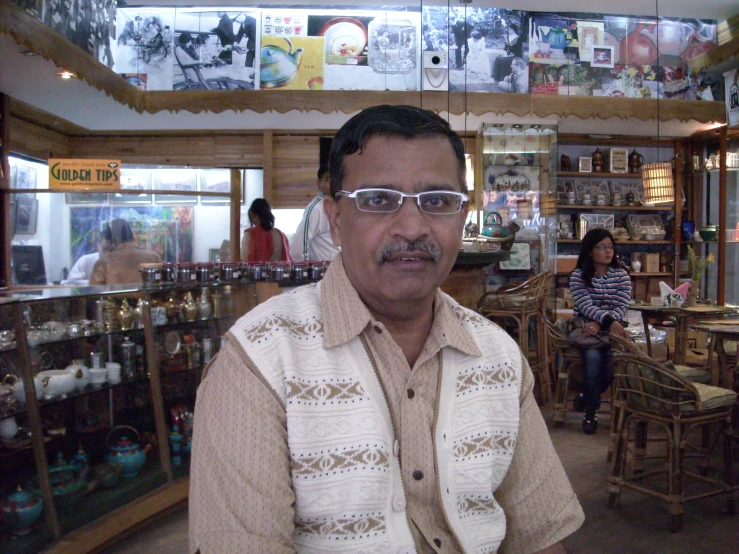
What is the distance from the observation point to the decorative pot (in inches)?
94.9

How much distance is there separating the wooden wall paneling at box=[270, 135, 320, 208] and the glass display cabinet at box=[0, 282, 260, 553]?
15.2ft

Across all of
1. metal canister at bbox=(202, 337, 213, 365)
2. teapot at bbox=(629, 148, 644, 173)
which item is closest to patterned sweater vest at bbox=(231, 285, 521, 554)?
metal canister at bbox=(202, 337, 213, 365)

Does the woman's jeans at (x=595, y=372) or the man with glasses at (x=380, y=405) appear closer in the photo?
the man with glasses at (x=380, y=405)

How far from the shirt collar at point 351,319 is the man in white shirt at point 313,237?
9.93 ft

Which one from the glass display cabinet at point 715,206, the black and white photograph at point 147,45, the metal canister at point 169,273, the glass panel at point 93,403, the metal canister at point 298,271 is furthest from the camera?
the glass display cabinet at point 715,206

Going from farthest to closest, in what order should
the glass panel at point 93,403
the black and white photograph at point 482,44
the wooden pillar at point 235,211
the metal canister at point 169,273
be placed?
the black and white photograph at point 482,44 < the wooden pillar at point 235,211 < the metal canister at point 169,273 < the glass panel at point 93,403

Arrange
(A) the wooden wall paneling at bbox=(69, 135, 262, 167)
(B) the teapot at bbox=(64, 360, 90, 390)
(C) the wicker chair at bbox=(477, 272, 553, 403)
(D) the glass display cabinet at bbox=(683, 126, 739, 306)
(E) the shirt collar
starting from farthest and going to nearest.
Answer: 1. (A) the wooden wall paneling at bbox=(69, 135, 262, 167)
2. (D) the glass display cabinet at bbox=(683, 126, 739, 306)
3. (C) the wicker chair at bbox=(477, 272, 553, 403)
4. (B) the teapot at bbox=(64, 360, 90, 390)
5. (E) the shirt collar

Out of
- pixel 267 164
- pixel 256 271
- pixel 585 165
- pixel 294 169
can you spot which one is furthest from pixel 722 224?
pixel 256 271

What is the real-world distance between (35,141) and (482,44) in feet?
18.3

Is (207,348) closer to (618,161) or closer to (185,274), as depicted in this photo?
(185,274)

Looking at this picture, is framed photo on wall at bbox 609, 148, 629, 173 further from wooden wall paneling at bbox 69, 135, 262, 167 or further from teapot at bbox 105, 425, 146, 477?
teapot at bbox 105, 425, 146, 477

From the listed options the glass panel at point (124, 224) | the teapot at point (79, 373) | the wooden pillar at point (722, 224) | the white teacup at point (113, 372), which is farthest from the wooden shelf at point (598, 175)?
the teapot at point (79, 373)

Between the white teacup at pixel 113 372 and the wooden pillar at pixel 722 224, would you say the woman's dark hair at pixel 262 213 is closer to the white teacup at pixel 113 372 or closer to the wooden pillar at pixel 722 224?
the white teacup at pixel 113 372

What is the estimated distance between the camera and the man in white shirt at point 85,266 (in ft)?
16.8
